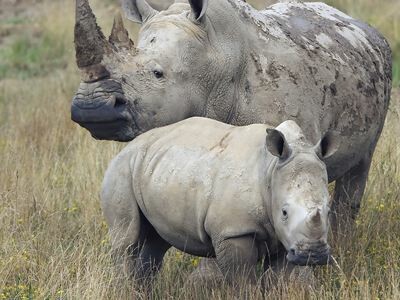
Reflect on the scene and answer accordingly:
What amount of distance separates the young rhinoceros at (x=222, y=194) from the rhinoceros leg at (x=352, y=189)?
192 centimetres

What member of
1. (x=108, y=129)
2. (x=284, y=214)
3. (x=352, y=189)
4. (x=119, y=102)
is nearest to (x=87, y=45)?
(x=119, y=102)

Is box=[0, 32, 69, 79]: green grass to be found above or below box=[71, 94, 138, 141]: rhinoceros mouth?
below

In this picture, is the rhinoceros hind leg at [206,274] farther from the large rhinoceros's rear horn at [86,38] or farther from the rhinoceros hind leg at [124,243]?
the large rhinoceros's rear horn at [86,38]

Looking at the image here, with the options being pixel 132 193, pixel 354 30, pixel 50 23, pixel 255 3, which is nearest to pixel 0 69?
pixel 50 23

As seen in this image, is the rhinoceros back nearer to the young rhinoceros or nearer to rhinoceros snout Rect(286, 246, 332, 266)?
the young rhinoceros

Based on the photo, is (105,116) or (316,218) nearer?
(316,218)

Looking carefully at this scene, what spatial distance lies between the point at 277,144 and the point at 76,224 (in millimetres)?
2746

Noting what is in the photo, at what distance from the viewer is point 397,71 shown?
46.5ft

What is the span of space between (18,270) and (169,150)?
1285 mm

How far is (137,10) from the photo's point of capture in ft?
26.3

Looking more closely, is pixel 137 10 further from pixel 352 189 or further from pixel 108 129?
pixel 352 189

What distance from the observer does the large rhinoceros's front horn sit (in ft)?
23.5

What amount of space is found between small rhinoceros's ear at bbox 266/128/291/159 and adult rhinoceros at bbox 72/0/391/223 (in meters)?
1.22

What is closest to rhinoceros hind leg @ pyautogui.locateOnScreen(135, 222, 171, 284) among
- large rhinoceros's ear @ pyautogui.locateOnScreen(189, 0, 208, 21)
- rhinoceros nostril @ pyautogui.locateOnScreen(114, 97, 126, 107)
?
rhinoceros nostril @ pyautogui.locateOnScreen(114, 97, 126, 107)
